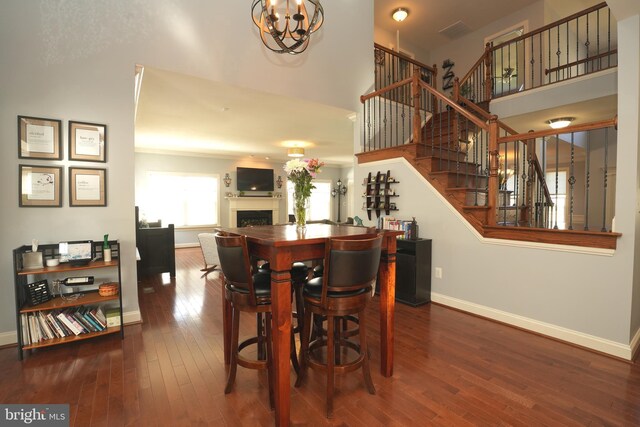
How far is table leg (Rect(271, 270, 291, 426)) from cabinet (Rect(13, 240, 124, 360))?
196 centimetres

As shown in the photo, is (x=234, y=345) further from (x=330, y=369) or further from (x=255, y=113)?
(x=255, y=113)

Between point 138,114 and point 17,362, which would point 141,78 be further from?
point 17,362

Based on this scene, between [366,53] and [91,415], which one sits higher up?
[366,53]

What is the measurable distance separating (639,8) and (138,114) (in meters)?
5.95

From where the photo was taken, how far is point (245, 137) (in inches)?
258

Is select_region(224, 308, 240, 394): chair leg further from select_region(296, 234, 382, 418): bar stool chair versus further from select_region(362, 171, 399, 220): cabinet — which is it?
select_region(362, 171, 399, 220): cabinet

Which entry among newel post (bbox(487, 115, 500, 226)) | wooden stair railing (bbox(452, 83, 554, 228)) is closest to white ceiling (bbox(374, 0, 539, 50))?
wooden stair railing (bbox(452, 83, 554, 228))

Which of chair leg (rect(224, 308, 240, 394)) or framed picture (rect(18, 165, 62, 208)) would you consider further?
framed picture (rect(18, 165, 62, 208))

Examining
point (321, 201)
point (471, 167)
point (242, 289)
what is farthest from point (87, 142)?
point (321, 201)

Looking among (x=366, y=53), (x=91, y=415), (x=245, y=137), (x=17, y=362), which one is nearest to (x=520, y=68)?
(x=366, y=53)

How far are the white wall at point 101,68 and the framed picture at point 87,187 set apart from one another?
64 mm

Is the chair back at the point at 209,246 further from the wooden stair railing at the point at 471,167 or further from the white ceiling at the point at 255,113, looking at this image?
the wooden stair railing at the point at 471,167

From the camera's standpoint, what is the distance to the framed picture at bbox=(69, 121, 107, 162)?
9.20 ft

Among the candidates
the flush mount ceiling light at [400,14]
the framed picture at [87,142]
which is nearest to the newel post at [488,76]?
the flush mount ceiling light at [400,14]
